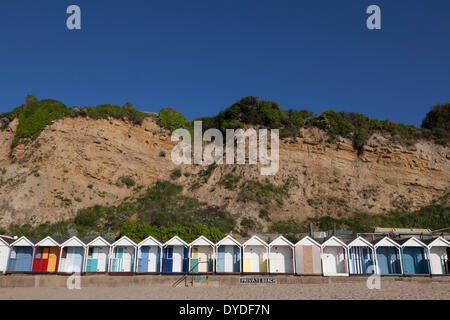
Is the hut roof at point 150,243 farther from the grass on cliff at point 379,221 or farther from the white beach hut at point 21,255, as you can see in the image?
the grass on cliff at point 379,221

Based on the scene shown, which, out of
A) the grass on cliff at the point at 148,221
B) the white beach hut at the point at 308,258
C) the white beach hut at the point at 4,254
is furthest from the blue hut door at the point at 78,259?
the white beach hut at the point at 308,258

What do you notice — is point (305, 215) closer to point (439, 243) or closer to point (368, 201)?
point (368, 201)

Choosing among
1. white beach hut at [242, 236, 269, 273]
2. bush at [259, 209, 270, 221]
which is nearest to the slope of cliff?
bush at [259, 209, 270, 221]

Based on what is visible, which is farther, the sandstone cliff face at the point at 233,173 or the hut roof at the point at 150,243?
the sandstone cliff face at the point at 233,173

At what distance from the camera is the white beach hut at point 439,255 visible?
2417cm

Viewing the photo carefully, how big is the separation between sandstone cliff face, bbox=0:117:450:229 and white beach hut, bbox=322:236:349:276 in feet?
35.7

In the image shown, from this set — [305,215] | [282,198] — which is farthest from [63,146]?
[305,215]

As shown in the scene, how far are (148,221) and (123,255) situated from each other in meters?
8.99

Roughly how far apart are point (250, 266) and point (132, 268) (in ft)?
25.4

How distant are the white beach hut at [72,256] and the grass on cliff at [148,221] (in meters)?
3.76

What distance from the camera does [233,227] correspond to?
33500 millimetres

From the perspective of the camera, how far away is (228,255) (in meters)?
24.7

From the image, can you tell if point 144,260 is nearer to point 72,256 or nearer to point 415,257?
point 72,256

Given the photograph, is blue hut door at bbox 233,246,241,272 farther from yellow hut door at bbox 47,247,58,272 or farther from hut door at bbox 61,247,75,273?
yellow hut door at bbox 47,247,58,272
